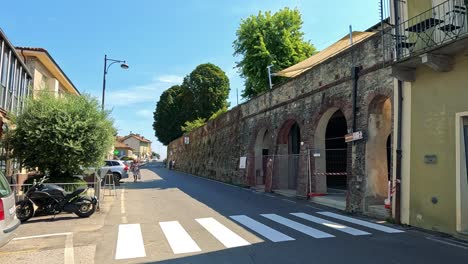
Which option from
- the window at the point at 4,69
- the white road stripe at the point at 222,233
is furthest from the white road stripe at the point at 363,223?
the window at the point at 4,69

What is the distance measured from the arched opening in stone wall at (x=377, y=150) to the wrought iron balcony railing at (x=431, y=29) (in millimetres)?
2418

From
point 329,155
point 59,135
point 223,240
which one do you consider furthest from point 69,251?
point 329,155

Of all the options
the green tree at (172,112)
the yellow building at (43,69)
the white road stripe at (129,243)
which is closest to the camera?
the white road stripe at (129,243)

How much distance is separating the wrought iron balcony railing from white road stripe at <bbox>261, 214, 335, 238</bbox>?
196 inches

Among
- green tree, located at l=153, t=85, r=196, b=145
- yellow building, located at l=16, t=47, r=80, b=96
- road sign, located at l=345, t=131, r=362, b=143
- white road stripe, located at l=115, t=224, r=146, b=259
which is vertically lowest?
white road stripe, located at l=115, t=224, r=146, b=259

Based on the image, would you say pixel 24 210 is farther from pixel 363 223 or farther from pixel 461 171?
pixel 461 171

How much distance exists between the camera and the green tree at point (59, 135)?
560 inches

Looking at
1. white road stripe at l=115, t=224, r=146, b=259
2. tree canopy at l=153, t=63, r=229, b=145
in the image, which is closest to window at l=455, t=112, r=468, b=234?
white road stripe at l=115, t=224, r=146, b=259

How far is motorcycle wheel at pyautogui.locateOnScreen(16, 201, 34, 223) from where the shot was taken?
36.0 feet

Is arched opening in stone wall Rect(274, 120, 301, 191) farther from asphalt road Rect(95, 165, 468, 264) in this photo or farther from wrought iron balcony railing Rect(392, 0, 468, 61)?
wrought iron balcony railing Rect(392, 0, 468, 61)

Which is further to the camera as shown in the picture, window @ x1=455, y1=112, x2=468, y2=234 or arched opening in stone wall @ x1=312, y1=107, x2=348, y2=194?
arched opening in stone wall @ x1=312, y1=107, x2=348, y2=194

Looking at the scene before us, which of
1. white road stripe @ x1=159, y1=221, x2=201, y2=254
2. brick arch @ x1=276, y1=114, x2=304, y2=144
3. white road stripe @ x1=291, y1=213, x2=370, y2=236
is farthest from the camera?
brick arch @ x1=276, y1=114, x2=304, y2=144

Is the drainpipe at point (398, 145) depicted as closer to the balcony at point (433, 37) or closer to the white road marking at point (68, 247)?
the balcony at point (433, 37)

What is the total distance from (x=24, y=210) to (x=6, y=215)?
16.4 ft
